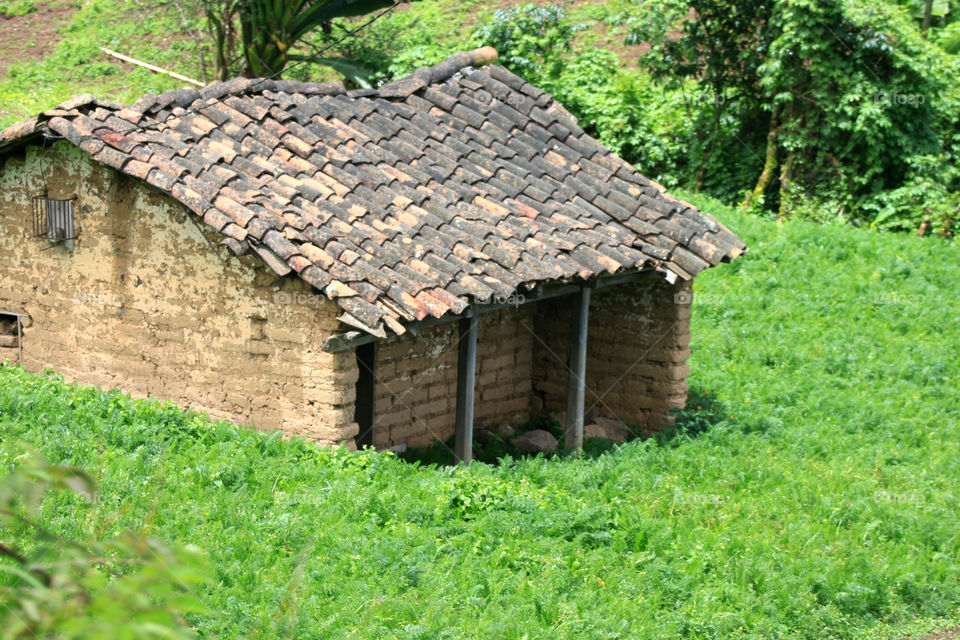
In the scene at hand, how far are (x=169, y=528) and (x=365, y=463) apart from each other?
1934 millimetres

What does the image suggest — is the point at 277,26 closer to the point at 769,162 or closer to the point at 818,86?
the point at 769,162

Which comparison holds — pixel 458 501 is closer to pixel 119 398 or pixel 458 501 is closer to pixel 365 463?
pixel 365 463

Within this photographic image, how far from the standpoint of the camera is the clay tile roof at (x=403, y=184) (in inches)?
320

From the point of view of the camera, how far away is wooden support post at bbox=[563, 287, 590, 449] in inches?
407

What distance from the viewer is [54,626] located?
166 centimetres

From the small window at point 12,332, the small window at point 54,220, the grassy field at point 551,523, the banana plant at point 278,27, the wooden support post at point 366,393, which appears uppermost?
the banana plant at point 278,27

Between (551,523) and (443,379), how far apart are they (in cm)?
315

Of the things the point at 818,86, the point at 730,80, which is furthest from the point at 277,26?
the point at 818,86

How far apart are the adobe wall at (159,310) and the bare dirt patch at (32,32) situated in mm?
13991

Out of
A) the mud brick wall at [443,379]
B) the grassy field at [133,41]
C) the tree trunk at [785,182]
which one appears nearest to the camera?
the mud brick wall at [443,379]

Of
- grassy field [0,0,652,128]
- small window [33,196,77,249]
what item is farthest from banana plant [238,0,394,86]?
small window [33,196,77,249]

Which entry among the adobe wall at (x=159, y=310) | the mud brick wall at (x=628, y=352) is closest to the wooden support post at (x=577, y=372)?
the mud brick wall at (x=628, y=352)

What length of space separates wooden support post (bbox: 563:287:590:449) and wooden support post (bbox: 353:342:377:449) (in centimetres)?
212

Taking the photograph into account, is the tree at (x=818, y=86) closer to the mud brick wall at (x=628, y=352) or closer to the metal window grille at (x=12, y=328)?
the mud brick wall at (x=628, y=352)
